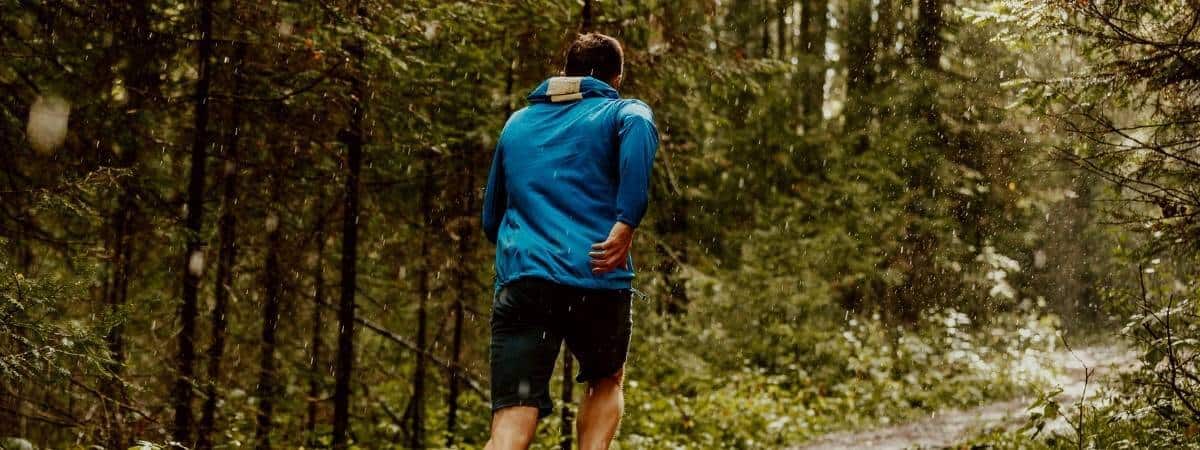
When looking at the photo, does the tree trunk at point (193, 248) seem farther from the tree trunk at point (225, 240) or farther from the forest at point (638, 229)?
the tree trunk at point (225, 240)

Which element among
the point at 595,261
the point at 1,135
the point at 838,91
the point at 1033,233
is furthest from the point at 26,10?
the point at 838,91

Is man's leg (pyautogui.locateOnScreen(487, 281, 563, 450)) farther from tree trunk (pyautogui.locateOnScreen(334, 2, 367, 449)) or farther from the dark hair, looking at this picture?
tree trunk (pyautogui.locateOnScreen(334, 2, 367, 449))

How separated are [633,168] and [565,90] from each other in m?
0.46

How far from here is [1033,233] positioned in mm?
16594

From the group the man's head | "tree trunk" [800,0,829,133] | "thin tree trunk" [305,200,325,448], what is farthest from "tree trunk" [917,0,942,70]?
the man's head

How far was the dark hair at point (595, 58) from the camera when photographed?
11.6 ft

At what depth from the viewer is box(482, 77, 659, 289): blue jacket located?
3.21 meters

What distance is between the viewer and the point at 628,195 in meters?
3.19

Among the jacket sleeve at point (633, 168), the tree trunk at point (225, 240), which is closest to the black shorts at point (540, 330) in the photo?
the jacket sleeve at point (633, 168)

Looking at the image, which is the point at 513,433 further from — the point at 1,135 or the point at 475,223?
the point at 475,223

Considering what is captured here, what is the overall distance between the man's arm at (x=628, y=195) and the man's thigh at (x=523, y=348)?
25 centimetres

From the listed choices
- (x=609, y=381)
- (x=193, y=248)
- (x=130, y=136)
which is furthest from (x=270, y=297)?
(x=609, y=381)

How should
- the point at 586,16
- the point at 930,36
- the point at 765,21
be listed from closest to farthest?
the point at 586,16 → the point at 930,36 → the point at 765,21

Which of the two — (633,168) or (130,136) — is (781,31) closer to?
(130,136)
